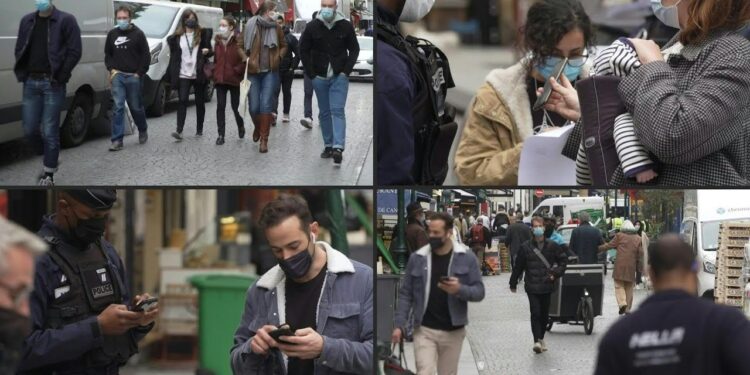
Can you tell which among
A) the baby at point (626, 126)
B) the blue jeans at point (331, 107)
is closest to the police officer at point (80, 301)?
the blue jeans at point (331, 107)

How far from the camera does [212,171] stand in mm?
5531

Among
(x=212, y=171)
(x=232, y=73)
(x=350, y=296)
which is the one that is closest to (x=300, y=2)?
(x=232, y=73)

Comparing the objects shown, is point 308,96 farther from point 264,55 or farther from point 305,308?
point 305,308

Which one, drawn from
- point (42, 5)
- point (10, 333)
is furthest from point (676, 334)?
point (42, 5)

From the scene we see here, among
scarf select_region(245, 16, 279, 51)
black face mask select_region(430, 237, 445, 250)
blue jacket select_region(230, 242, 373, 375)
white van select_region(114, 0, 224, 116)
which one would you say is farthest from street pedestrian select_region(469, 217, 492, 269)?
white van select_region(114, 0, 224, 116)

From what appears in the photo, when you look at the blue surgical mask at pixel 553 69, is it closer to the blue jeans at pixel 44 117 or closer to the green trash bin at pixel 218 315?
the green trash bin at pixel 218 315

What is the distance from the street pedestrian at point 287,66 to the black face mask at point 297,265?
61 centimetres

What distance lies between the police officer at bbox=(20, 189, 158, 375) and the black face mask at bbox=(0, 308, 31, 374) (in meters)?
1.49

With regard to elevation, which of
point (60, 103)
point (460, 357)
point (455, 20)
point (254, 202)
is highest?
point (455, 20)

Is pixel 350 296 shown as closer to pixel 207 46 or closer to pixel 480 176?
pixel 480 176

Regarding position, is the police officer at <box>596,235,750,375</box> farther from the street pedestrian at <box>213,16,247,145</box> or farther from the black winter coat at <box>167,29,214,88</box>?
the black winter coat at <box>167,29,214,88</box>

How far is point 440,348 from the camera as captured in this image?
5418 millimetres

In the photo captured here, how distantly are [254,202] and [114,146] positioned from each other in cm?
66

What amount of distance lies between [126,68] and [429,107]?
4.66ft
